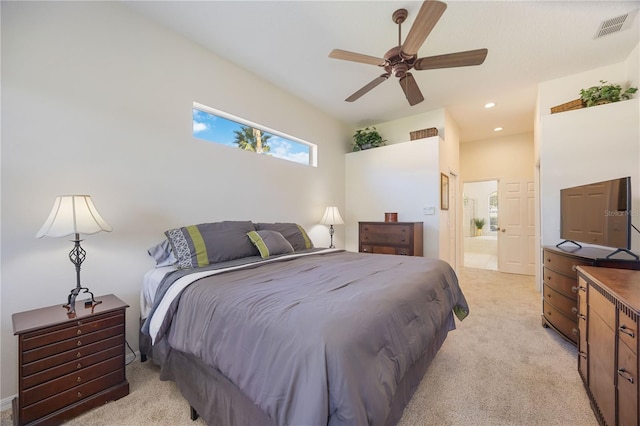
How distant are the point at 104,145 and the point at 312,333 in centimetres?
224

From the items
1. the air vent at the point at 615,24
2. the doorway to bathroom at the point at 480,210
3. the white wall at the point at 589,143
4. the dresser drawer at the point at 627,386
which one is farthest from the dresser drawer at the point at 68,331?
the doorway to bathroom at the point at 480,210

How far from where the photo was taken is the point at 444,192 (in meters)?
4.10

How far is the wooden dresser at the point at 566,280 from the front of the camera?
1.98 meters

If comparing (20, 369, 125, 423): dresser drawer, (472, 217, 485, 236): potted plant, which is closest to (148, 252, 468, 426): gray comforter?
(20, 369, 125, 423): dresser drawer

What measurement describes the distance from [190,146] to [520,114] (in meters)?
5.23

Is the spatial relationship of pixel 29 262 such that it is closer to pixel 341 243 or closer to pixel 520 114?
pixel 341 243

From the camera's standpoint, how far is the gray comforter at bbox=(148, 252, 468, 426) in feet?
2.80

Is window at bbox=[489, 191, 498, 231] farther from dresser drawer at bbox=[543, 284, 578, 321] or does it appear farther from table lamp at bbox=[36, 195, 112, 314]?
table lamp at bbox=[36, 195, 112, 314]

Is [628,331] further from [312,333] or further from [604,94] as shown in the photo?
[604,94]

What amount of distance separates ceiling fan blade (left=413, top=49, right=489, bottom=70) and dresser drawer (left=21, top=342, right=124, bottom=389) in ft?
9.81

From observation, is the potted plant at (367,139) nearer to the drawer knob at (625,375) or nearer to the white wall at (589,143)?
the white wall at (589,143)

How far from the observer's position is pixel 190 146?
2557 mm

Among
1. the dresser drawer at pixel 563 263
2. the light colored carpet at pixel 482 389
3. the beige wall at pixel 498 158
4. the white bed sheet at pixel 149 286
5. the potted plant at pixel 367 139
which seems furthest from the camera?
the beige wall at pixel 498 158

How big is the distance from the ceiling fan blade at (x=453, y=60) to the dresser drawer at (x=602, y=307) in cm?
174
